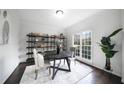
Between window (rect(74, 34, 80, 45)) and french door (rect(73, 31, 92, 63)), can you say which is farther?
window (rect(74, 34, 80, 45))

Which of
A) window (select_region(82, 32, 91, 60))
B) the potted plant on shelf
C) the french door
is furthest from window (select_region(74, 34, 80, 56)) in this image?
the potted plant on shelf

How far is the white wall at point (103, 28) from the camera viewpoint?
2.47 meters

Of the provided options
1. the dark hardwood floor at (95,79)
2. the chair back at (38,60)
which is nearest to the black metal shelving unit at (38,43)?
the dark hardwood floor at (95,79)

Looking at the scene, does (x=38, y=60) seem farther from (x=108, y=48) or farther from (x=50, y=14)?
(x=108, y=48)

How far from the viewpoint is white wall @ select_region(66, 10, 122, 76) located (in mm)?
2469

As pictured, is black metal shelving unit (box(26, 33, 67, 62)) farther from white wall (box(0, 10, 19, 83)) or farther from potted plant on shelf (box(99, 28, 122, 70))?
potted plant on shelf (box(99, 28, 122, 70))

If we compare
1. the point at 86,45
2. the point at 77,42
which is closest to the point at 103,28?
the point at 86,45

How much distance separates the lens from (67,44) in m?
5.76

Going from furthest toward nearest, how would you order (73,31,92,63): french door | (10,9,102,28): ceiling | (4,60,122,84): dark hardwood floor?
(73,31,92,63): french door → (10,9,102,28): ceiling → (4,60,122,84): dark hardwood floor

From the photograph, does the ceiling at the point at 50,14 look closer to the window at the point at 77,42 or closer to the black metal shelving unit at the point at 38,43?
the black metal shelving unit at the point at 38,43

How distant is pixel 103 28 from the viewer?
300 cm

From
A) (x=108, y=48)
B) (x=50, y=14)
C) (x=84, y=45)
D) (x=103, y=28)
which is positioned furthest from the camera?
(x=84, y=45)
